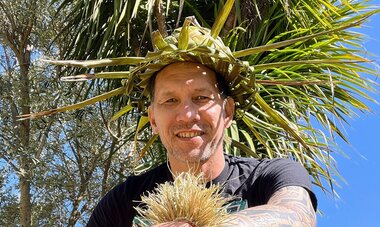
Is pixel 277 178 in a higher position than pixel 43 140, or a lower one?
lower

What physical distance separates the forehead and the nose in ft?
0.15

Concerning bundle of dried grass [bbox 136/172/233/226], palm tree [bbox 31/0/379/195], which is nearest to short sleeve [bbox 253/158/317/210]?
bundle of dried grass [bbox 136/172/233/226]

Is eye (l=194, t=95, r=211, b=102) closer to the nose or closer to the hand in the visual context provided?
the nose

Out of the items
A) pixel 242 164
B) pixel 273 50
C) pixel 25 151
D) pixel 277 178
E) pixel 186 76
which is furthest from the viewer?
pixel 25 151

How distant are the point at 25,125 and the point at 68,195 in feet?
3.63

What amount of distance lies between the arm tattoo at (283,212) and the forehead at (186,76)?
385 mm

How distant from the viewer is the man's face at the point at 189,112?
168 centimetres

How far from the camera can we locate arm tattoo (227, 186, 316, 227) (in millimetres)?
1099

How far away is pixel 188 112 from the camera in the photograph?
5.55 feet

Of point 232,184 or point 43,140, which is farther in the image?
point 43,140

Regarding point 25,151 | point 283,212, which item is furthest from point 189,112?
point 25,151

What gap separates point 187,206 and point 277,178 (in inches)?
20.8

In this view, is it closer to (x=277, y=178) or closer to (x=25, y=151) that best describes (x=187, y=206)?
(x=277, y=178)

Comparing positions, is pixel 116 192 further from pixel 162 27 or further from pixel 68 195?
pixel 68 195
